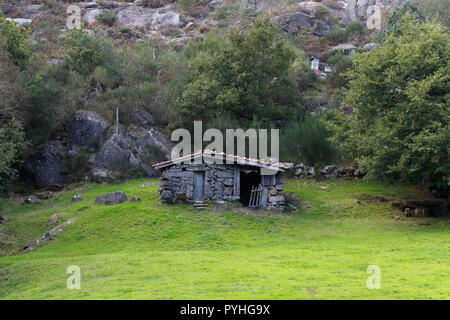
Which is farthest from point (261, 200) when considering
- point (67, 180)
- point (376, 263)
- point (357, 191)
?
point (67, 180)

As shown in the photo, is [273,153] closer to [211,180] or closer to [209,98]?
[209,98]

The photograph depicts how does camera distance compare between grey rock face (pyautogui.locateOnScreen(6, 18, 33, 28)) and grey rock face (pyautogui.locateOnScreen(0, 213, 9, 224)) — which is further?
grey rock face (pyautogui.locateOnScreen(6, 18, 33, 28))

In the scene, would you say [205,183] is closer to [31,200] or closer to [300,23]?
[31,200]

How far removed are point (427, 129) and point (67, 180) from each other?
2179 centimetres

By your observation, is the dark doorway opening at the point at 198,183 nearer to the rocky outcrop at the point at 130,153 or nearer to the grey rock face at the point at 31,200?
the rocky outcrop at the point at 130,153

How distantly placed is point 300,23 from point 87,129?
93.4 feet

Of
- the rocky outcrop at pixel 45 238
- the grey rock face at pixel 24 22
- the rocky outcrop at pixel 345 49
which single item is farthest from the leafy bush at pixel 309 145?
the grey rock face at pixel 24 22

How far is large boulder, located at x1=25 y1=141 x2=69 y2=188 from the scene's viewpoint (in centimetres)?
3266

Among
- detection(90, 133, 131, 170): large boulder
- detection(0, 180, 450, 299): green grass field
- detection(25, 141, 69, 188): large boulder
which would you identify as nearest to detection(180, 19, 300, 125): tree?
detection(90, 133, 131, 170): large boulder

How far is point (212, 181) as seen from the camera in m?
25.4

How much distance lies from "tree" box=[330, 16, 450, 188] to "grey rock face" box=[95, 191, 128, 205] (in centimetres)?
1174

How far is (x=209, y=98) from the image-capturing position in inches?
1342

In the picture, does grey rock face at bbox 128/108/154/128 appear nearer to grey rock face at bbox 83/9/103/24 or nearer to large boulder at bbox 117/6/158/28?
large boulder at bbox 117/6/158/28

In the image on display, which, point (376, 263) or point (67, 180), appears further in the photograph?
point (67, 180)
